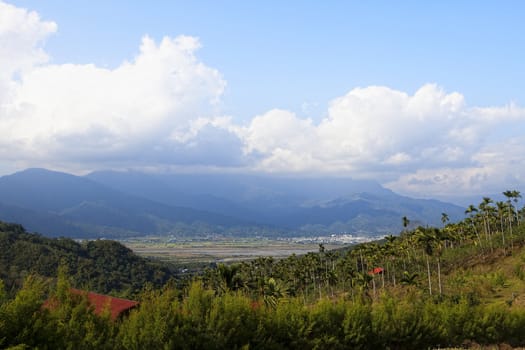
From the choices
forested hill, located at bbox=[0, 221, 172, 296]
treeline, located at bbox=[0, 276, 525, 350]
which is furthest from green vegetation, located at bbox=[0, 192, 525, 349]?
forested hill, located at bbox=[0, 221, 172, 296]

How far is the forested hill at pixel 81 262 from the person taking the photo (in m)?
142

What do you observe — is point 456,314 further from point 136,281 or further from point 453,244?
point 136,281

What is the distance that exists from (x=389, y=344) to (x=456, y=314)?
8.58 meters

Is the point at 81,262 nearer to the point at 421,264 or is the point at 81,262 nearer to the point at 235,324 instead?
the point at 421,264

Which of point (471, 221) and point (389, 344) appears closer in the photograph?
point (389, 344)

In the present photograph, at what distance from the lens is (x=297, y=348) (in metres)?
36.8

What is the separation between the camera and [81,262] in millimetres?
159125

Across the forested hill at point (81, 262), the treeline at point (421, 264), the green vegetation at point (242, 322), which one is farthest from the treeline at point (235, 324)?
the forested hill at point (81, 262)

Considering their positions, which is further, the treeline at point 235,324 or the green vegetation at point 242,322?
the green vegetation at point 242,322

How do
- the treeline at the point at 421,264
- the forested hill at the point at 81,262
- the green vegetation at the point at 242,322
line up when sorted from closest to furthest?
the green vegetation at the point at 242,322 → the treeline at the point at 421,264 → the forested hill at the point at 81,262

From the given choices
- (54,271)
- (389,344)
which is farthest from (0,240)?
(389,344)

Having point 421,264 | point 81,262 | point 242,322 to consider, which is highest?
point 242,322

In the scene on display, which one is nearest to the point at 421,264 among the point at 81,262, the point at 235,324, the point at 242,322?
the point at 242,322

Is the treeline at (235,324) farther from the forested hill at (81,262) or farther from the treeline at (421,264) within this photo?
the forested hill at (81,262)
